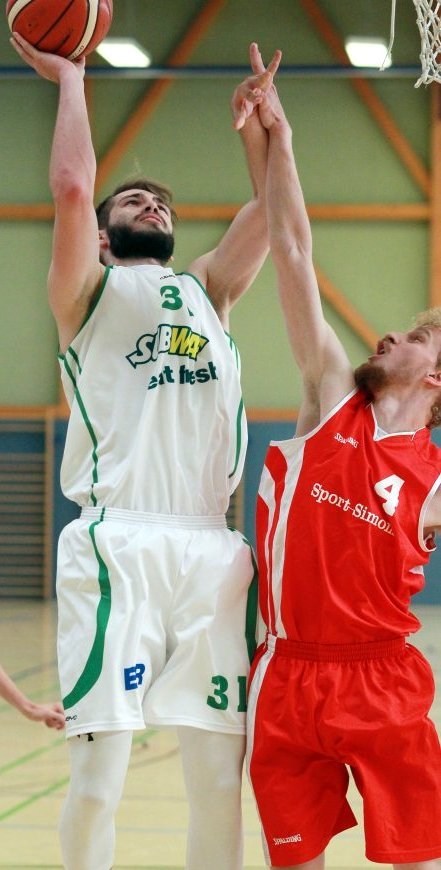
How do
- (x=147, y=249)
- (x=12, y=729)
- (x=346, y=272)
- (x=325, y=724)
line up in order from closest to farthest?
(x=325, y=724) < (x=147, y=249) < (x=12, y=729) < (x=346, y=272)

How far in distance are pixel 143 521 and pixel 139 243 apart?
93 centimetres

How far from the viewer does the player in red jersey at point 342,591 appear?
3.38 meters

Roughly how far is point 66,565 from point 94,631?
0.23m

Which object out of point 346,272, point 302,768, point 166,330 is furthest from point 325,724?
point 346,272

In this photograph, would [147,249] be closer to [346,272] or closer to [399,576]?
[399,576]

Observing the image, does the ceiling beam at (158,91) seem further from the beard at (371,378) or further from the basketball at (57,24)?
the beard at (371,378)

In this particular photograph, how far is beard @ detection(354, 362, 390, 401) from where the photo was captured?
3633 millimetres

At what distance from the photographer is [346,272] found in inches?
630

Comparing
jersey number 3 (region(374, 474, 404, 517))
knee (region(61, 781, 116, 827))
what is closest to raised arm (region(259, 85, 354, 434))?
jersey number 3 (region(374, 474, 404, 517))

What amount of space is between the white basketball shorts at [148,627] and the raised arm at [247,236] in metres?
0.81

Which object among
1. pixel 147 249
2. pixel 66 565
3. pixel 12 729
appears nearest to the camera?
pixel 66 565

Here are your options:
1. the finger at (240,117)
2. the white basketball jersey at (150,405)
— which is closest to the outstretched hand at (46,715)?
the white basketball jersey at (150,405)

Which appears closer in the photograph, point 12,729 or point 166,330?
point 166,330

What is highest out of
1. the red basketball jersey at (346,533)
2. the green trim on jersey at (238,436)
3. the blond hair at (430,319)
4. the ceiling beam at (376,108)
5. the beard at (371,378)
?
the ceiling beam at (376,108)
